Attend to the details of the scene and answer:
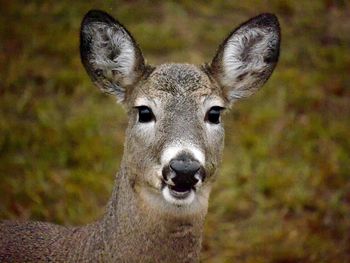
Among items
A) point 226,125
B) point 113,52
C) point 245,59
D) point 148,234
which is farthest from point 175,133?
point 226,125

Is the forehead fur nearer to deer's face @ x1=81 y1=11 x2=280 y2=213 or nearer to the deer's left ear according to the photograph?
deer's face @ x1=81 y1=11 x2=280 y2=213

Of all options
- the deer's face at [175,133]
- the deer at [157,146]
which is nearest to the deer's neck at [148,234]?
the deer at [157,146]

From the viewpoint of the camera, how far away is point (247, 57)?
443 cm

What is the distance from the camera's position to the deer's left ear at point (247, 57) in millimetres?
4227

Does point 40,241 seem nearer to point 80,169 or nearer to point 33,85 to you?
point 80,169

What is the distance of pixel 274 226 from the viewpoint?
6324mm

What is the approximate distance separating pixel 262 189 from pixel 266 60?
8.18 ft

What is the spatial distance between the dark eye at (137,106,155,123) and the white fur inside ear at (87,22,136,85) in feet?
1.09

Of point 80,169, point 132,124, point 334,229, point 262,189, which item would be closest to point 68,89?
point 80,169

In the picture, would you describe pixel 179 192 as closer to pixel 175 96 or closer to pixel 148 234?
pixel 148 234

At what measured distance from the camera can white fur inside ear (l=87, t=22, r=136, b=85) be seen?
13.5ft

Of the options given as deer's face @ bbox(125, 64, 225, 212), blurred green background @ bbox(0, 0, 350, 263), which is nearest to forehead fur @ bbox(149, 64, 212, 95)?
deer's face @ bbox(125, 64, 225, 212)

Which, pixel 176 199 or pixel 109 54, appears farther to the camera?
pixel 109 54

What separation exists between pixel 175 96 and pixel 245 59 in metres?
0.77
